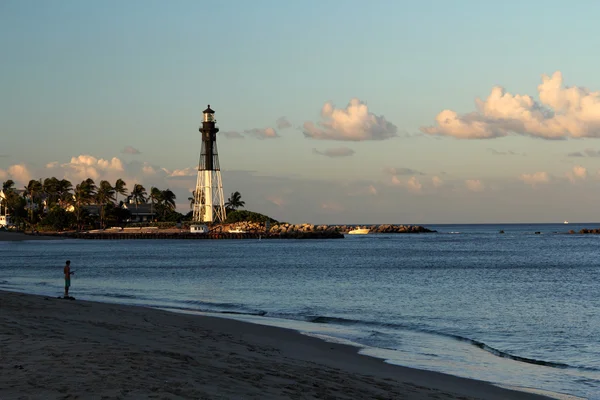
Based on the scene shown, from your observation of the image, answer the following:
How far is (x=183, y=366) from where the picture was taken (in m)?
12.6

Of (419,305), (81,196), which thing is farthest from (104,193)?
(419,305)

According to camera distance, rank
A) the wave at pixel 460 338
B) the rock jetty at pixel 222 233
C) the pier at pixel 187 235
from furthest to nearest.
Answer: the rock jetty at pixel 222 233, the pier at pixel 187 235, the wave at pixel 460 338

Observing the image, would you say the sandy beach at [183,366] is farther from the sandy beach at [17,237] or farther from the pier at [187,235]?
the sandy beach at [17,237]

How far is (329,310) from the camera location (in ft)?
104

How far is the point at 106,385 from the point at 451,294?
31.6 m

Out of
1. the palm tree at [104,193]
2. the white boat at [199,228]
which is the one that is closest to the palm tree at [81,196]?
the palm tree at [104,193]

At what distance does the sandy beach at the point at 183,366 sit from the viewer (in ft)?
33.8

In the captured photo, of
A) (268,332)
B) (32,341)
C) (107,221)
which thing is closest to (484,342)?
(268,332)

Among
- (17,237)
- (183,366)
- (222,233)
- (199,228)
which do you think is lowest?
(17,237)

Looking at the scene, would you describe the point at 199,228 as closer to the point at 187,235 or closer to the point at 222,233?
the point at 187,235

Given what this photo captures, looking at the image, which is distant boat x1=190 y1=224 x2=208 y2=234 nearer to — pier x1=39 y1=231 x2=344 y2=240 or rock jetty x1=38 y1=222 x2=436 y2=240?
pier x1=39 y1=231 x2=344 y2=240

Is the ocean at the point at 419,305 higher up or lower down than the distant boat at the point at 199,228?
lower down

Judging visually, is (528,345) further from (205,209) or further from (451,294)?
(205,209)

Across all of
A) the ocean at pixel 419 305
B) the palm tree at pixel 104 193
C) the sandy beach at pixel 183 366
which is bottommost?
the ocean at pixel 419 305
